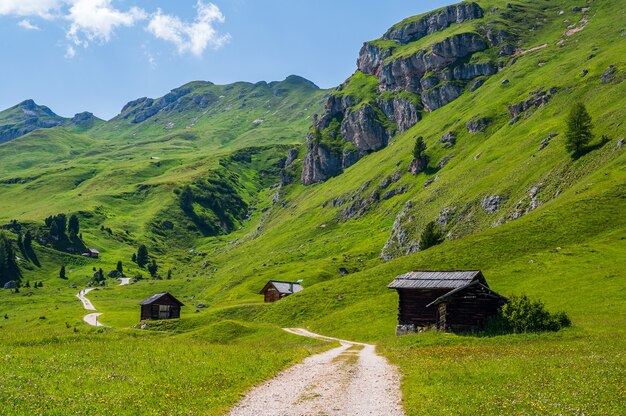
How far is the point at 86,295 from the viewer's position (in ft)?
528

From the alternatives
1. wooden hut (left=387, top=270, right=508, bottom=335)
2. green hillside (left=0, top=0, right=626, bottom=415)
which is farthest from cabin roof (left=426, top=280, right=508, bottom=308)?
green hillside (left=0, top=0, right=626, bottom=415)

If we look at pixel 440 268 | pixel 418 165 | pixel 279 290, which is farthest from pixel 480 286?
pixel 418 165

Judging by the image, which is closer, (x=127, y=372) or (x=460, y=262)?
(x=127, y=372)

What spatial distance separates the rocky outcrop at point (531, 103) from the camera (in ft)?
534

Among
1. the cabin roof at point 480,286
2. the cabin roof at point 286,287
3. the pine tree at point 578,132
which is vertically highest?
the pine tree at point 578,132

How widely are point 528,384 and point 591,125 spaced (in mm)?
98232

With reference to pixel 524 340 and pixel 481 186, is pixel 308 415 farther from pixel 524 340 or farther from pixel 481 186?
pixel 481 186

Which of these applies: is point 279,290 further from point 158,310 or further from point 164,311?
point 158,310

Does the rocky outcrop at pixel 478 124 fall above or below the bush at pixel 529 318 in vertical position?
above

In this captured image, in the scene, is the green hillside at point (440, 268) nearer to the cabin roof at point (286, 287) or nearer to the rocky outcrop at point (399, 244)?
the rocky outcrop at point (399, 244)

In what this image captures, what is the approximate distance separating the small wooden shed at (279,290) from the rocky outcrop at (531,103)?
346 ft

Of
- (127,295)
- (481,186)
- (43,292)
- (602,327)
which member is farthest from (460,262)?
(43,292)

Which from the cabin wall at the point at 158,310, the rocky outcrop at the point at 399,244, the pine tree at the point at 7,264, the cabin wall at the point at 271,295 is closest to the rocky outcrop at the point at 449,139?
the rocky outcrop at the point at 399,244

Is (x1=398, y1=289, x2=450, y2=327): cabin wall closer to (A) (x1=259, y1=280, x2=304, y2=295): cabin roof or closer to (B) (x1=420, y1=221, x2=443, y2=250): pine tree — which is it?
(B) (x1=420, y1=221, x2=443, y2=250): pine tree
